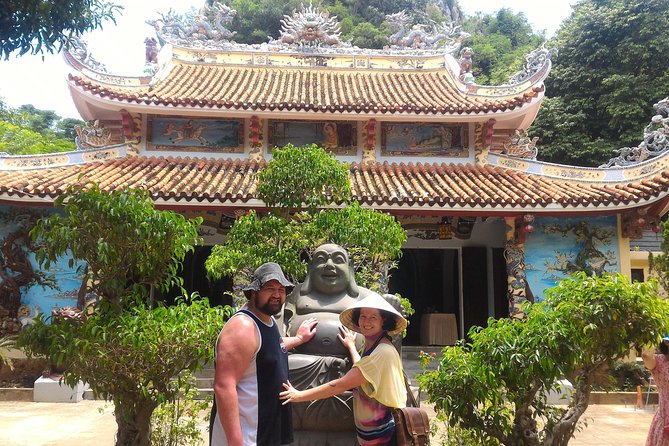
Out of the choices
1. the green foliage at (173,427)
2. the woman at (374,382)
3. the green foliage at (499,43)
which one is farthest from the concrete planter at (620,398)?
the green foliage at (499,43)

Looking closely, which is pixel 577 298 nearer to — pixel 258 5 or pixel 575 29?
pixel 575 29

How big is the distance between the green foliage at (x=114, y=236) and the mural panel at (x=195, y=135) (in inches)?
293

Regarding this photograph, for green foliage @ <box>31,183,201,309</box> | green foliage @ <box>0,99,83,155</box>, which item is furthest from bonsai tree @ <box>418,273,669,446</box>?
green foliage @ <box>0,99,83,155</box>

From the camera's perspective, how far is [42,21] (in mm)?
4340

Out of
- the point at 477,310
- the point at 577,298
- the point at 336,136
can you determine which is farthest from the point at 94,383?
the point at 477,310

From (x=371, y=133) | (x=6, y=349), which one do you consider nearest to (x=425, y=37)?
(x=371, y=133)

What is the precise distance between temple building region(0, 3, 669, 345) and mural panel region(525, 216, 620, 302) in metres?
0.02

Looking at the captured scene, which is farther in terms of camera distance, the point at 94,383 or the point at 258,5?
the point at 258,5

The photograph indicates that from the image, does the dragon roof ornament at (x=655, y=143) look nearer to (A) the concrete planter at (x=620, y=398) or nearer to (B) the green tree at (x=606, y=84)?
(A) the concrete planter at (x=620, y=398)

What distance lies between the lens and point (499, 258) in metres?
11.0

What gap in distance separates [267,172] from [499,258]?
7.07 meters

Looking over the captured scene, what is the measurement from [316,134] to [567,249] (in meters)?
5.31

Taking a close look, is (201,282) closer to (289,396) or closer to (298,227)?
(298,227)

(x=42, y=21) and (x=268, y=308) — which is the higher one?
(x=42, y=21)
